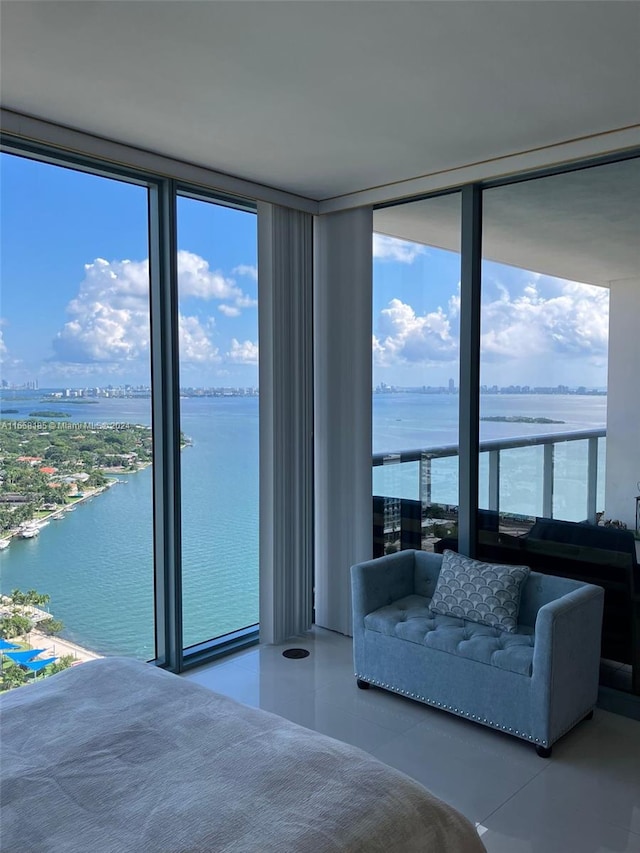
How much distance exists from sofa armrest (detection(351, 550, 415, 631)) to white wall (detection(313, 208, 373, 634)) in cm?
50

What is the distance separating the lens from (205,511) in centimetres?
425

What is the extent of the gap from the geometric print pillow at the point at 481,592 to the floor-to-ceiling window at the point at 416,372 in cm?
48

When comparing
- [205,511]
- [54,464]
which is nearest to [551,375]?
[205,511]

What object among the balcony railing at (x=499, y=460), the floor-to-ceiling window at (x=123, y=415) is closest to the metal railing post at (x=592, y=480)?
the balcony railing at (x=499, y=460)

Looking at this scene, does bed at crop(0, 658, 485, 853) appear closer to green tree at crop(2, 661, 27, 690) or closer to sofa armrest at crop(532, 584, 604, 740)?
green tree at crop(2, 661, 27, 690)

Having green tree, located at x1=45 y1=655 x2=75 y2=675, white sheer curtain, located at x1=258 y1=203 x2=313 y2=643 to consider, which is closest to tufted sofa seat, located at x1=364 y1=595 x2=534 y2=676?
white sheer curtain, located at x1=258 y1=203 x2=313 y2=643

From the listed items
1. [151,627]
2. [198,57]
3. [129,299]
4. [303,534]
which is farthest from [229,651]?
[198,57]

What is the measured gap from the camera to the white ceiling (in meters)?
2.21

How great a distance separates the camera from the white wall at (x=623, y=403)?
3451 mm

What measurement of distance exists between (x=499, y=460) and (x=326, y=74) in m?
2.27

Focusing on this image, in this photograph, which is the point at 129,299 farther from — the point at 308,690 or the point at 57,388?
the point at 308,690

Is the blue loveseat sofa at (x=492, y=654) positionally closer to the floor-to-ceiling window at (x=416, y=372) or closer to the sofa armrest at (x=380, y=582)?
the sofa armrest at (x=380, y=582)

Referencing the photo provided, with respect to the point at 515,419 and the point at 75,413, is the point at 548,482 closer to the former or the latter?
the point at 515,419

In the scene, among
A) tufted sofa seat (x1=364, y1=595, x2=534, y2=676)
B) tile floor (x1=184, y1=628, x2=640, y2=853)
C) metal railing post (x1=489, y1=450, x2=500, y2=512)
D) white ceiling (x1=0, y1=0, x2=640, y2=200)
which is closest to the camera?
white ceiling (x1=0, y1=0, x2=640, y2=200)
